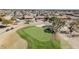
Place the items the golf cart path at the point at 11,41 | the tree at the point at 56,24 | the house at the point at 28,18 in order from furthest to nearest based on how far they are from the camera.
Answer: the house at the point at 28,18 < the tree at the point at 56,24 < the golf cart path at the point at 11,41

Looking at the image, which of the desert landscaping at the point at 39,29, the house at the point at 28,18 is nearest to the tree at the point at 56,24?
the desert landscaping at the point at 39,29

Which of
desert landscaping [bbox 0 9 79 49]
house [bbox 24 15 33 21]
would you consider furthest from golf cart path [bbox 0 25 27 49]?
house [bbox 24 15 33 21]

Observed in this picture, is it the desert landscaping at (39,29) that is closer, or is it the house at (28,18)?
the desert landscaping at (39,29)

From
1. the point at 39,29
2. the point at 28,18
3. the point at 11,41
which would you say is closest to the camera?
the point at 11,41

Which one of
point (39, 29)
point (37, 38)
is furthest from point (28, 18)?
point (37, 38)

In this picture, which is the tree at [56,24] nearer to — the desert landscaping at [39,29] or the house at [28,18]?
the desert landscaping at [39,29]

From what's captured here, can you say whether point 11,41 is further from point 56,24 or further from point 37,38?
point 56,24
